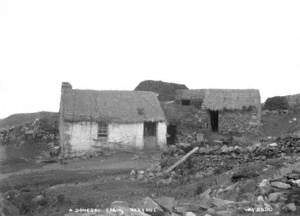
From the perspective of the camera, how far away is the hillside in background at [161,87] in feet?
129

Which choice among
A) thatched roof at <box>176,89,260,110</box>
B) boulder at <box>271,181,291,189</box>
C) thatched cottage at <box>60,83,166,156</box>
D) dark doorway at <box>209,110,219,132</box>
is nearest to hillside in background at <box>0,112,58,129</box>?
thatched cottage at <box>60,83,166,156</box>

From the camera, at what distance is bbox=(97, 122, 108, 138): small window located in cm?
2686

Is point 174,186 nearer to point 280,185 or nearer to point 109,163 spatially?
point 280,185

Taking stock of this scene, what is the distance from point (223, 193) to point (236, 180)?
129 cm

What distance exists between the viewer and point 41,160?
79.8ft

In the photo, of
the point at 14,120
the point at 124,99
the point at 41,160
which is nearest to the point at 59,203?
the point at 41,160

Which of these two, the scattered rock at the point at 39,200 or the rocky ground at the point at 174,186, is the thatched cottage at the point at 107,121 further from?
the scattered rock at the point at 39,200

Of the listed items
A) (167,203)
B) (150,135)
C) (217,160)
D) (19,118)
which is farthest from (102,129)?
(19,118)

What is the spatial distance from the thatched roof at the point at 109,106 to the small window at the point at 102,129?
1.09ft

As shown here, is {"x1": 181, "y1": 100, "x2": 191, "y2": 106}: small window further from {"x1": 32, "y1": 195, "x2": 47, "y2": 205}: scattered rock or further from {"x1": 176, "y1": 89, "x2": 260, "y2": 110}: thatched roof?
{"x1": 32, "y1": 195, "x2": 47, "y2": 205}: scattered rock

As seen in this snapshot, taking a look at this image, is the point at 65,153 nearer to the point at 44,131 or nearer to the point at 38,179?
the point at 44,131

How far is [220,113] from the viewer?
→ 99.8 feet

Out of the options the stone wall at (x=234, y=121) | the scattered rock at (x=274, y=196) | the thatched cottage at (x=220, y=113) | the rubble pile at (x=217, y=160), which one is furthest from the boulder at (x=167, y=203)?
the stone wall at (x=234, y=121)

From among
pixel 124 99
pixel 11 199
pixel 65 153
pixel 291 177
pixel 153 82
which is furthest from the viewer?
pixel 153 82
